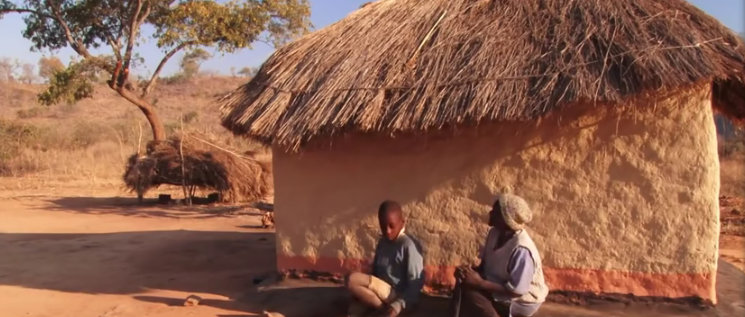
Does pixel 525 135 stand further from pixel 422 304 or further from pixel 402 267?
pixel 422 304

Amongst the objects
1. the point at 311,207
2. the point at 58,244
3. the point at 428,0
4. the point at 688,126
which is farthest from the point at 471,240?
the point at 58,244

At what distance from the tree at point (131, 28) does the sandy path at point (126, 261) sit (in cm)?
409

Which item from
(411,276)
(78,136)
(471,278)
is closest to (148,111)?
(78,136)

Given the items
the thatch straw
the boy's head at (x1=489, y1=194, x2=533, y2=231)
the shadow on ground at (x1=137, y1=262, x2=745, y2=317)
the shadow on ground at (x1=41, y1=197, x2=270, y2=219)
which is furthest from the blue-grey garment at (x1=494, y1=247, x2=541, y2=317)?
the thatch straw

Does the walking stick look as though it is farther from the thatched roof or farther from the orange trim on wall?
the thatched roof

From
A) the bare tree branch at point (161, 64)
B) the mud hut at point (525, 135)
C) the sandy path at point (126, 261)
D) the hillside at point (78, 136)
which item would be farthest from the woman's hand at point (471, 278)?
the bare tree branch at point (161, 64)

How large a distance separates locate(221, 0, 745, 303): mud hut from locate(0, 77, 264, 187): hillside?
4.02 feet

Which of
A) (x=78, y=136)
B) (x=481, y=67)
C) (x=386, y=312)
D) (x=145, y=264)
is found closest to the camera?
(x=386, y=312)

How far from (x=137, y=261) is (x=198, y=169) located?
5.70 m

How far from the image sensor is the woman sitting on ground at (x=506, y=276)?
4363 millimetres

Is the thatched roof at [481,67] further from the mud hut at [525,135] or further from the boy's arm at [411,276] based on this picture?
the boy's arm at [411,276]

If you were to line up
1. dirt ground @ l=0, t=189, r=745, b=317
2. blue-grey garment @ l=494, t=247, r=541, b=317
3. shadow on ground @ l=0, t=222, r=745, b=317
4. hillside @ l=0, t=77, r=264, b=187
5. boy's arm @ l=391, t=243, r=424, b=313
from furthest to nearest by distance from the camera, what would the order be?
hillside @ l=0, t=77, r=264, b=187 → dirt ground @ l=0, t=189, r=745, b=317 → shadow on ground @ l=0, t=222, r=745, b=317 → boy's arm @ l=391, t=243, r=424, b=313 → blue-grey garment @ l=494, t=247, r=541, b=317

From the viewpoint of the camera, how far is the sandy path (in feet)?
20.2

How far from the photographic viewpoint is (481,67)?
5.57m
